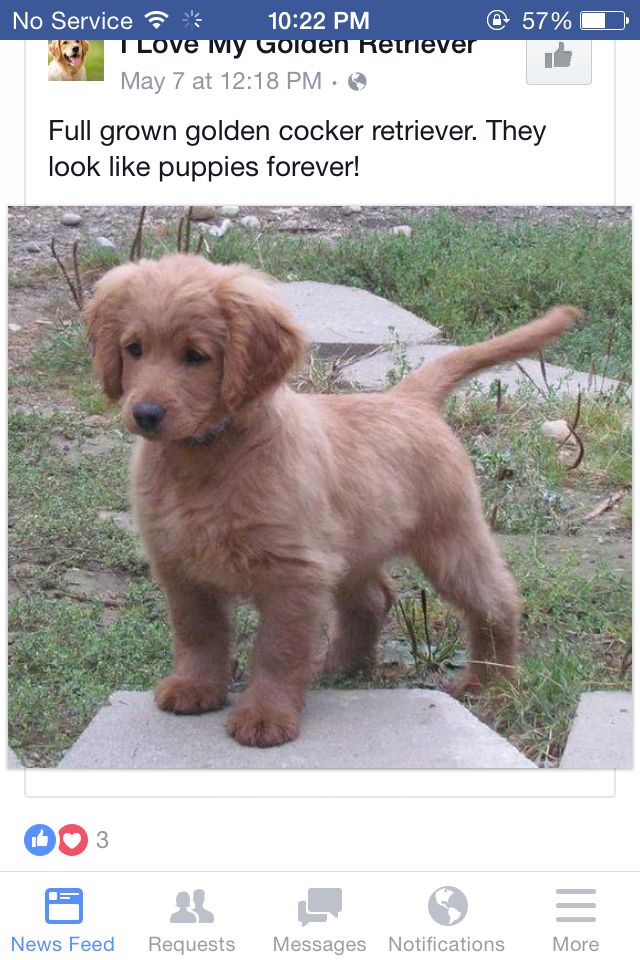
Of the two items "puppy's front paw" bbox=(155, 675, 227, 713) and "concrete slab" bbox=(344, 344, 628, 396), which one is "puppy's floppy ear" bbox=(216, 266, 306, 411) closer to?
"puppy's front paw" bbox=(155, 675, 227, 713)

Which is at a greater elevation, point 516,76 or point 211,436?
point 516,76

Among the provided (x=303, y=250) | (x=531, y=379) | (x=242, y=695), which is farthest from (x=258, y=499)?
(x=303, y=250)

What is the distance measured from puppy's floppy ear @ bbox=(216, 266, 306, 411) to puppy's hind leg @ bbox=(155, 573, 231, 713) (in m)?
0.57

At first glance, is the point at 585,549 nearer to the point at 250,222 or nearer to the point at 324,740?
the point at 324,740

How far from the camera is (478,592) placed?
3.91m

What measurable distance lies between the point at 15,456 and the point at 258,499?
8.48 feet
